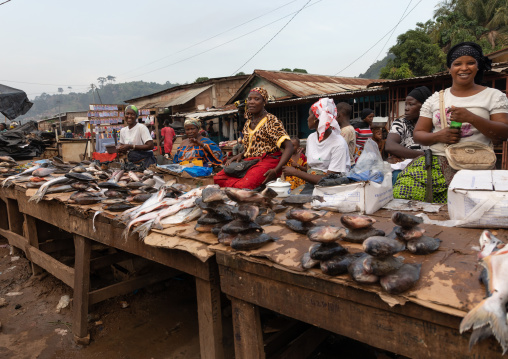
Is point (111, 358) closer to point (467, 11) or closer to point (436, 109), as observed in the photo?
point (436, 109)

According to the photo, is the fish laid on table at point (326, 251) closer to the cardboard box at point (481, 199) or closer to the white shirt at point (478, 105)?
the cardboard box at point (481, 199)

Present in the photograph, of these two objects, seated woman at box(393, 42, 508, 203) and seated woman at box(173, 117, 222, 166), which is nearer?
seated woman at box(393, 42, 508, 203)

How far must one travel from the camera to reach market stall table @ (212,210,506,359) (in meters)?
1.23

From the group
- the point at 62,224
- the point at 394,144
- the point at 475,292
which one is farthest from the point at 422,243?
the point at 62,224

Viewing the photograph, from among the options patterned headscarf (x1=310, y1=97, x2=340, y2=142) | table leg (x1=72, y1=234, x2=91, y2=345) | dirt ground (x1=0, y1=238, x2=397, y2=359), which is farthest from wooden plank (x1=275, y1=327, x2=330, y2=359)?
table leg (x1=72, y1=234, x2=91, y2=345)

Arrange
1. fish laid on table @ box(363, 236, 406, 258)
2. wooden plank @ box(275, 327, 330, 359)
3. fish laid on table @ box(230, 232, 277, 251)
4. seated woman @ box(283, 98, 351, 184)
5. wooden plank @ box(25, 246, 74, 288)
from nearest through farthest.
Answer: fish laid on table @ box(363, 236, 406, 258), fish laid on table @ box(230, 232, 277, 251), wooden plank @ box(275, 327, 330, 359), seated woman @ box(283, 98, 351, 184), wooden plank @ box(25, 246, 74, 288)

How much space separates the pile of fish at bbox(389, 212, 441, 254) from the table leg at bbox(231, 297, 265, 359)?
861mm

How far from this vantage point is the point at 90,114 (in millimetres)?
13719

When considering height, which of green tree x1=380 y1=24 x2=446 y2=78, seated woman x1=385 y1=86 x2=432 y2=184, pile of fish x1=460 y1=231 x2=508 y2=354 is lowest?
pile of fish x1=460 y1=231 x2=508 y2=354

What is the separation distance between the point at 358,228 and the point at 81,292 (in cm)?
293

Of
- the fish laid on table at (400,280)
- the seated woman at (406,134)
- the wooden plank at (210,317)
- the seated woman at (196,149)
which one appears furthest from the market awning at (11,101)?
the fish laid on table at (400,280)

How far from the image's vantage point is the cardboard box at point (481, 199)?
5.79 ft

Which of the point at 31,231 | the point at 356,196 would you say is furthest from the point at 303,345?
the point at 31,231

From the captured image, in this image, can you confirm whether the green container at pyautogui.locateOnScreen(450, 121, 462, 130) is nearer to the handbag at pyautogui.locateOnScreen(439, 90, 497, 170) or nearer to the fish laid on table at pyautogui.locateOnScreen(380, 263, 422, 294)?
the handbag at pyautogui.locateOnScreen(439, 90, 497, 170)
